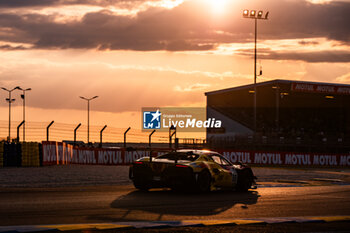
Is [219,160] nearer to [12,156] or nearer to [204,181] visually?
[204,181]

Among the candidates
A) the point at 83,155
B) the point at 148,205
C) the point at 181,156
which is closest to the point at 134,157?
the point at 83,155

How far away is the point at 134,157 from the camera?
1350 inches

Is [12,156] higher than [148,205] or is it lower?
higher

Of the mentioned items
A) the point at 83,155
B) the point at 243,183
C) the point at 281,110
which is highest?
the point at 281,110

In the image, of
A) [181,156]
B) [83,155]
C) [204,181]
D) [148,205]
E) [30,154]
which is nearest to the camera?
[148,205]

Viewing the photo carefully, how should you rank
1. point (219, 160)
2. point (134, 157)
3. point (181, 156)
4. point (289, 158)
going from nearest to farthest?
point (181, 156)
point (219, 160)
point (134, 157)
point (289, 158)

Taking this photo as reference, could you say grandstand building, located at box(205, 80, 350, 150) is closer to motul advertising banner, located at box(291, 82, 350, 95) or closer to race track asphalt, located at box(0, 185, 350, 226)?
motul advertising banner, located at box(291, 82, 350, 95)

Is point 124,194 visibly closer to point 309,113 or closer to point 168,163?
point 168,163

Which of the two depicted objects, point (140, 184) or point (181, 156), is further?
point (181, 156)

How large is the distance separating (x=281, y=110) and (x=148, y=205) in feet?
208

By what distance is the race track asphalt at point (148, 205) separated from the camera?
389 inches

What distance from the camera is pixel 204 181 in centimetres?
1526

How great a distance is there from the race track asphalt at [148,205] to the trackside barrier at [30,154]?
10393 millimetres

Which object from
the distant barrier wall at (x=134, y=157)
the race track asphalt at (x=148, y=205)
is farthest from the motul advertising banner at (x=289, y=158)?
the race track asphalt at (x=148, y=205)
